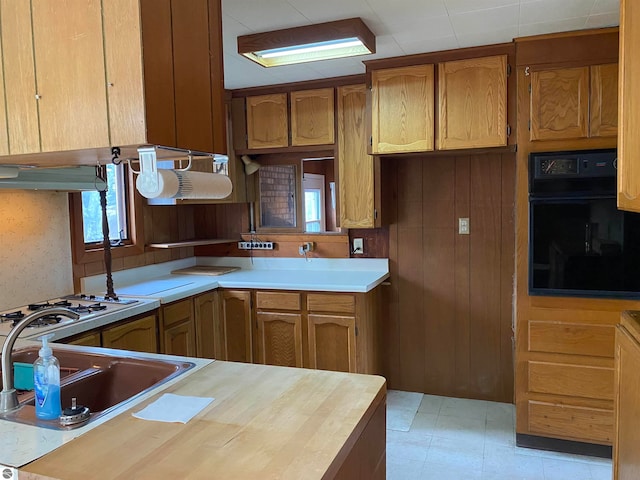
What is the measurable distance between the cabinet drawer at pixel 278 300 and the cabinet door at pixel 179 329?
1.58ft

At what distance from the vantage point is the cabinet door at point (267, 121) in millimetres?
3613

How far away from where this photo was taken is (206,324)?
11.0 feet

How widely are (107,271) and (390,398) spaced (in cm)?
215

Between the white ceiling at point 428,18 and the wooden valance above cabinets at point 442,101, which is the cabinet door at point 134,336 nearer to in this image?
the white ceiling at point 428,18

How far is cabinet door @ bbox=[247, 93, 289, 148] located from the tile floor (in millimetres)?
2086

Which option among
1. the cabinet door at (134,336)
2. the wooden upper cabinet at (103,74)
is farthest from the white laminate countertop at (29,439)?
the cabinet door at (134,336)

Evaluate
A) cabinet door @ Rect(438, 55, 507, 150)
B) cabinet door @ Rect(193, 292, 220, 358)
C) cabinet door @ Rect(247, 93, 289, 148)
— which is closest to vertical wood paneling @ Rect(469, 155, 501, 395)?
cabinet door @ Rect(438, 55, 507, 150)

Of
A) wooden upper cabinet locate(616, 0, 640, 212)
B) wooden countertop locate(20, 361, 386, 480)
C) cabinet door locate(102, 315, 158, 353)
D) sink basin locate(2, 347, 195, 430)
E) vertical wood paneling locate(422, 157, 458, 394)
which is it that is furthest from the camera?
→ vertical wood paneling locate(422, 157, 458, 394)

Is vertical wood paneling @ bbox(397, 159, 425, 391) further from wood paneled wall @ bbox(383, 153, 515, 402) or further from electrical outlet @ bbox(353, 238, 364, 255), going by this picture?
electrical outlet @ bbox(353, 238, 364, 255)

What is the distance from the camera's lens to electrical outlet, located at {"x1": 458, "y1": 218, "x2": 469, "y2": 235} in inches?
137

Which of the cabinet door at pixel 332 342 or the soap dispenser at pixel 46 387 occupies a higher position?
the soap dispenser at pixel 46 387

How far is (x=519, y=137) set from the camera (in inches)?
110

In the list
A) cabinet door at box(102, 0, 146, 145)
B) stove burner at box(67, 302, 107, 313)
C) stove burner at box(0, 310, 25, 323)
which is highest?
cabinet door at box(102, 0, 146, 145)

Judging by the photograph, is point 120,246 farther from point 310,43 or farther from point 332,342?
point 310,43
